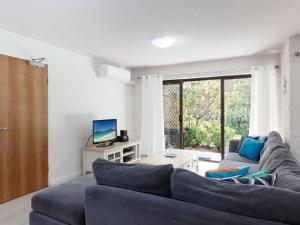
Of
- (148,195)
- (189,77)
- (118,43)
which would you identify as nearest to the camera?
(148,195)

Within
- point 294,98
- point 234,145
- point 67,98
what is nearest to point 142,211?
point 294,98

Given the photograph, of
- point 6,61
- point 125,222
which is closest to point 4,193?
point 6,61

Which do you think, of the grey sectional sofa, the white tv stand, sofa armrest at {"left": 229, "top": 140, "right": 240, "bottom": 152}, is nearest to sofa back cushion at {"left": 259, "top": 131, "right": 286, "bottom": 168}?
the grey sectional sofa

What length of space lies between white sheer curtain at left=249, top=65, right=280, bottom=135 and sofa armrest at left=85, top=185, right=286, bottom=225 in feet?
11.3

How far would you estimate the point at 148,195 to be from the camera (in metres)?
1.34

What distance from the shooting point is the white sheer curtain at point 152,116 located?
5.13 m

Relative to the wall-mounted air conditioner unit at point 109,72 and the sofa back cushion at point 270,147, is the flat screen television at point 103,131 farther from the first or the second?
the sofa back cushion at point 270,147

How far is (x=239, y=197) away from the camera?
1.12 metres

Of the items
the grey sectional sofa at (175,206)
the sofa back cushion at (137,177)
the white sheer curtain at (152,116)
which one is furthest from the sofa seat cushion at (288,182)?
the white sheer curtain at (152,116)

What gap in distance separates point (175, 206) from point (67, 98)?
303 cm

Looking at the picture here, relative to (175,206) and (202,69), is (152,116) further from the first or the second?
(175,206)

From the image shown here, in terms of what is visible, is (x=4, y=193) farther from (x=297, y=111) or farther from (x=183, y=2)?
(x=297, y=111)

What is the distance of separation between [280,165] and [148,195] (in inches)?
48.8

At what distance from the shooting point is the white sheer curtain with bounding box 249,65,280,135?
398 cm
